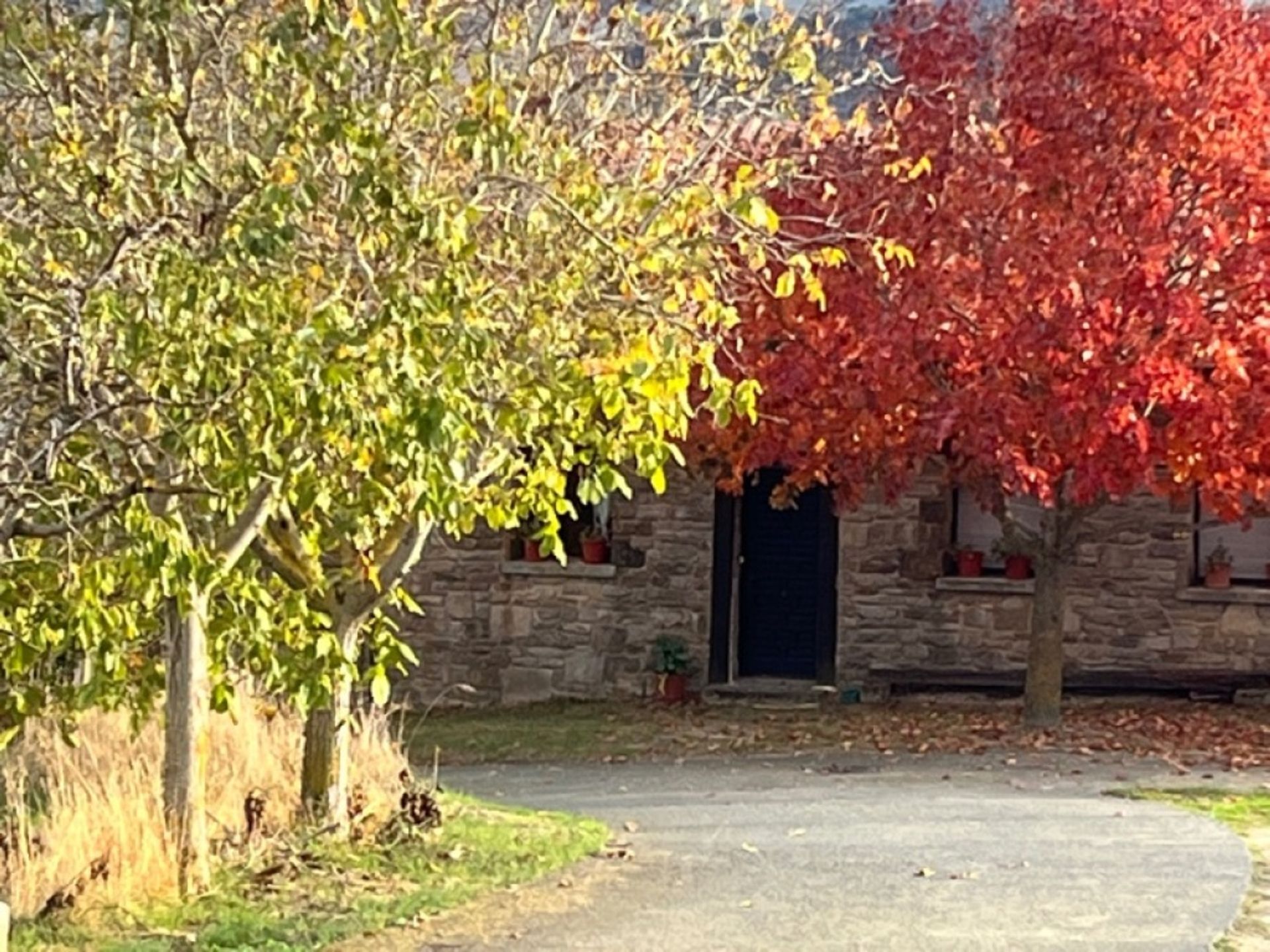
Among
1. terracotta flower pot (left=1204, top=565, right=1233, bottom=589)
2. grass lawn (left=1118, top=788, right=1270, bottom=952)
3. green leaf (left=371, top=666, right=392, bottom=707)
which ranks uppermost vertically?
terracotta flower pot (left=1204, top=565, right=1233, bottom=589)

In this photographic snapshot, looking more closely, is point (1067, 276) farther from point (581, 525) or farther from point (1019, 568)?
point (581, 525)

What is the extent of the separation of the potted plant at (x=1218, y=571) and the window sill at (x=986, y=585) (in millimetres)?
1436

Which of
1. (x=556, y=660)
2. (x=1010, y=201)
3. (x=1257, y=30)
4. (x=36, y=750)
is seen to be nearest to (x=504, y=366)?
(x=36, y=750)

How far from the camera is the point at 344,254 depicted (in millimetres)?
6977

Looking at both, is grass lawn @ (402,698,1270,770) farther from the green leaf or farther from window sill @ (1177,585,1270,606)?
the green leaf

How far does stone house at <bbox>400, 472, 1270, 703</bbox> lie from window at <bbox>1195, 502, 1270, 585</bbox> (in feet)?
0.06

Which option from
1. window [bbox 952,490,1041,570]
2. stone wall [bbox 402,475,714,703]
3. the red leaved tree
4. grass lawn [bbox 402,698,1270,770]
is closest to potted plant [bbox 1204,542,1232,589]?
grass lawn [bbox 402,698,1270,770]

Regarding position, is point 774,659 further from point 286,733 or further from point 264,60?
point 264,60

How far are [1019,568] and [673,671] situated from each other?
10.2 ft

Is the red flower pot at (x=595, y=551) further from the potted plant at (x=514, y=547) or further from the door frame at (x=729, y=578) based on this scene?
the door frame at (x=729, y=578)

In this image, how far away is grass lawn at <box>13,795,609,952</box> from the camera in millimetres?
6793

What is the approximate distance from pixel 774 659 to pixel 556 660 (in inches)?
79.0

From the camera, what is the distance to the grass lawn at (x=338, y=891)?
6.79m

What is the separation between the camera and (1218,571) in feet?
51.3
